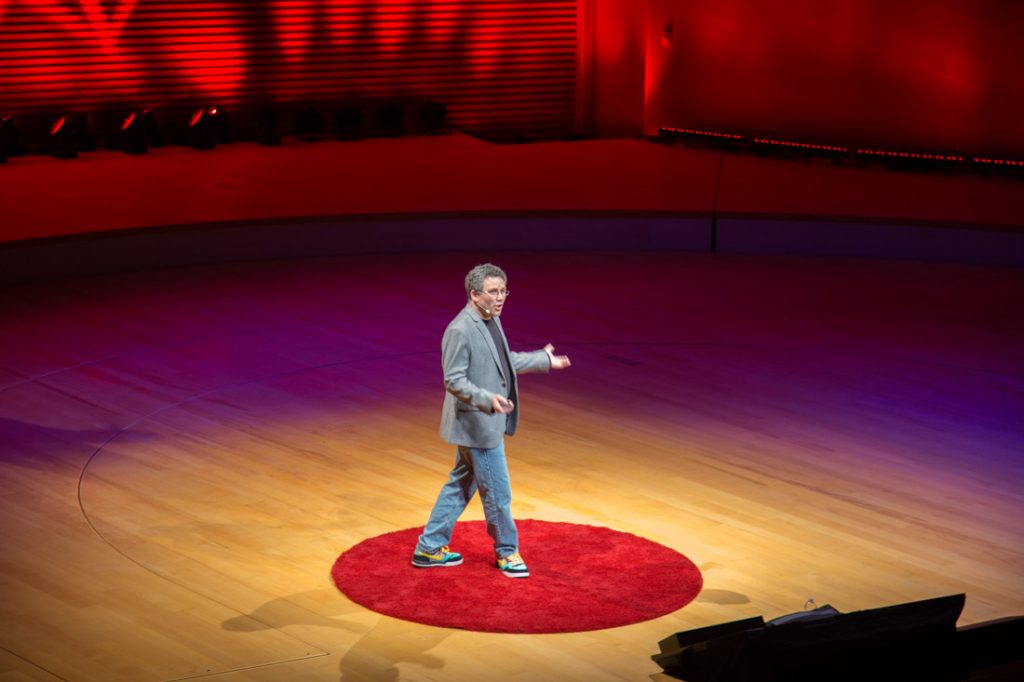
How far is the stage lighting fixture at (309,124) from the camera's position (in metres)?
17.7

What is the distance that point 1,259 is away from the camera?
12180 millimetres

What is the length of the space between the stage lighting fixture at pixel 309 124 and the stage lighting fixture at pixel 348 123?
22 centimetres

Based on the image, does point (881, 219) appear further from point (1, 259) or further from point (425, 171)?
point (1, 259)

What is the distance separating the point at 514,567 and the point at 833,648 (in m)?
1.80

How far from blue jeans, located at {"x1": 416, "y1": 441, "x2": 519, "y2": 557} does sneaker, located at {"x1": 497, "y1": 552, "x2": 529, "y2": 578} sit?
2 centimetres

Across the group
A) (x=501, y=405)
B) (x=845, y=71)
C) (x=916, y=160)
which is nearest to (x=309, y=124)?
(x=845, y=71)

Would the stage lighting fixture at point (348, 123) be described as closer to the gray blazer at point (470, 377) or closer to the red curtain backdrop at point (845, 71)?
the red curtain backdrop at point (845, 71)

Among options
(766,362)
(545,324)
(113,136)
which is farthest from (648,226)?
(113,136)

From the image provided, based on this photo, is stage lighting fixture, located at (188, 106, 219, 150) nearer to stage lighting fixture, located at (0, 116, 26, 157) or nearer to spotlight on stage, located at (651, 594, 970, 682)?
stage lighting fixture, located at (0, 116, 26, 157)

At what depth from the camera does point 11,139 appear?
15938 mm

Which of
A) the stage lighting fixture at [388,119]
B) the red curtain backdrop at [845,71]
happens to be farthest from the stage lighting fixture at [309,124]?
the red curtain backdrop at [845,71]

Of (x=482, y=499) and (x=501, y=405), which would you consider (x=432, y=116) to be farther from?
(x=501, y=405)

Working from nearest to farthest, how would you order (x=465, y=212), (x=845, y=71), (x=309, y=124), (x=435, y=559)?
(x=435, y=559), (x=465, y=212), (x=845, y=71), (x=309, y=124)

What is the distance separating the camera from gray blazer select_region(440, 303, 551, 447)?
6.47 m
